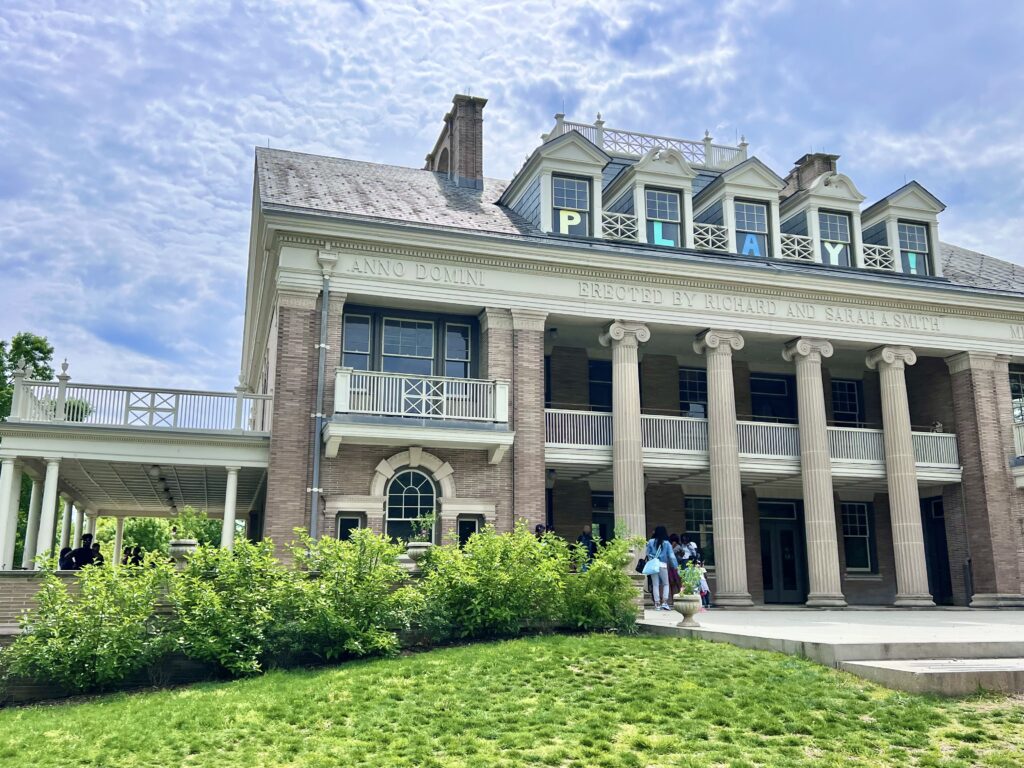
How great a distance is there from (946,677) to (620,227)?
16064mm

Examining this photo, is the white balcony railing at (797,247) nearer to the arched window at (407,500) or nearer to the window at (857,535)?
the window at (857,535)

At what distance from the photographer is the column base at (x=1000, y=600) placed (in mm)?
25281

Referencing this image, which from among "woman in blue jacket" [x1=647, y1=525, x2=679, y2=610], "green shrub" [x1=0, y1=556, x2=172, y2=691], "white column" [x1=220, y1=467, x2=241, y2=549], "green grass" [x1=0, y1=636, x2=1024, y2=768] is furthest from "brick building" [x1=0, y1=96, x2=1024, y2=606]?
"green grass" [x1=0, y1=636, x2=1024, y2=768]

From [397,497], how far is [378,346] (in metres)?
3.79

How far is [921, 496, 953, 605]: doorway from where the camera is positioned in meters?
28.6

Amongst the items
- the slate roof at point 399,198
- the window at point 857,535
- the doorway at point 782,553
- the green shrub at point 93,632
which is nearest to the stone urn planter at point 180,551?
the green shrub at point 93,632

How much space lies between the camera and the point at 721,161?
1155 inches

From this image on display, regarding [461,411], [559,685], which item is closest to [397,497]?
[461,411]

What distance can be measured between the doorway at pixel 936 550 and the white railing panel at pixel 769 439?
Answer: 19.6ft

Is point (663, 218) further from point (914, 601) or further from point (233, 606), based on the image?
point (233, 606)

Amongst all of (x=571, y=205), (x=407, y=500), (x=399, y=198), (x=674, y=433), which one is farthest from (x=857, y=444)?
(x=399, y=198)

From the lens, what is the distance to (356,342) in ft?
76.0

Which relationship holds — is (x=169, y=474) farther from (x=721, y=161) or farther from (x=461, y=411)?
(x=721, y=161)

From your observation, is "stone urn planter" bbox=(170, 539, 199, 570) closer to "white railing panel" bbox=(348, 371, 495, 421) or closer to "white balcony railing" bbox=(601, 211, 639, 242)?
"white railing panel" bbox=(348, 371, 495, 421)
